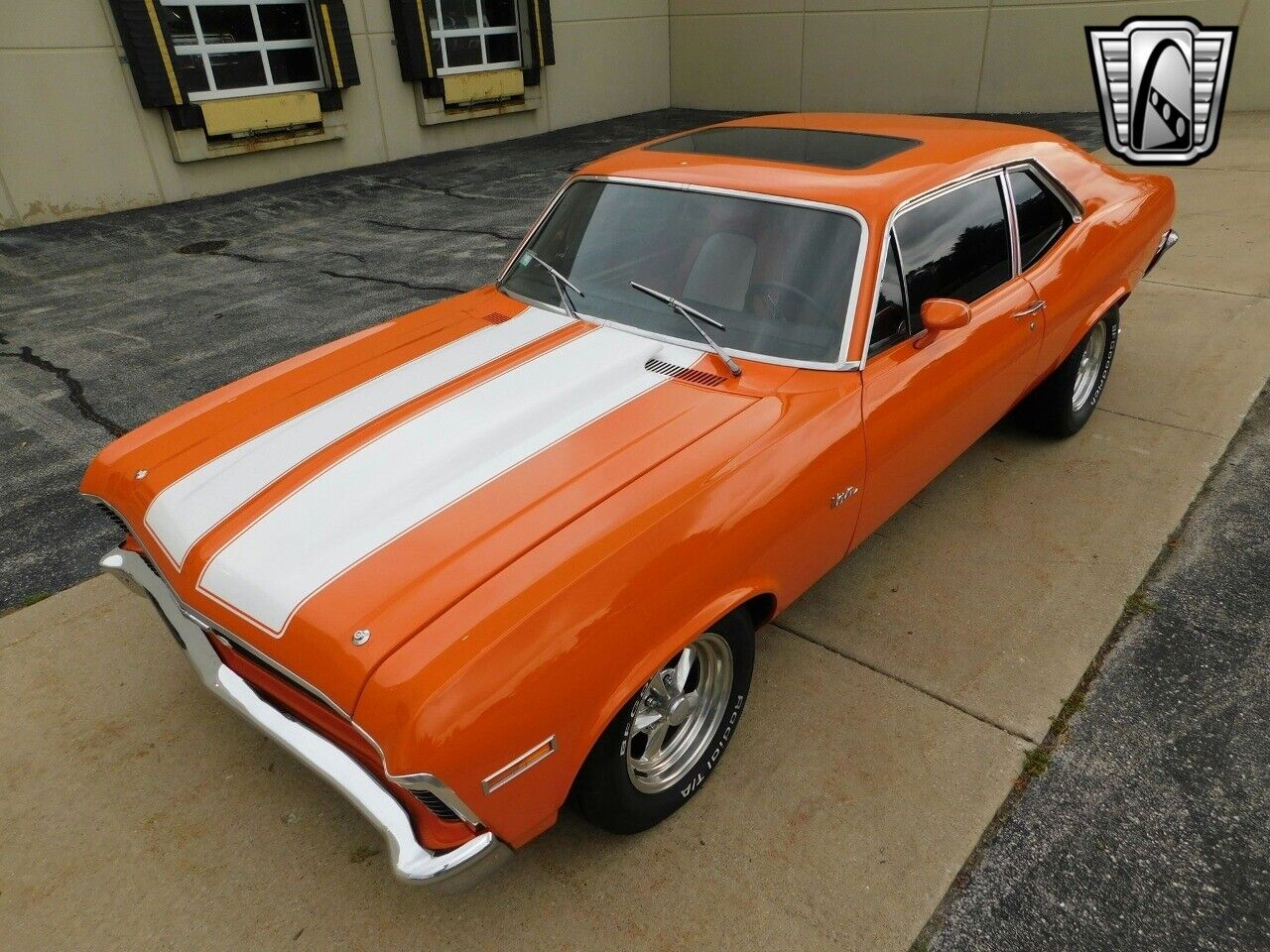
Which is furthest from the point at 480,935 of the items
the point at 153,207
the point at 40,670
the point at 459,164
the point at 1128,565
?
the point at 459,164

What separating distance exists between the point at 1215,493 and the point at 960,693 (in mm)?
1962

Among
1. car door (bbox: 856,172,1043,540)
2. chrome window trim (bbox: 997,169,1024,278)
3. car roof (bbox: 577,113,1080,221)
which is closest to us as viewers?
car door (bbox: 856,172,1043,540)

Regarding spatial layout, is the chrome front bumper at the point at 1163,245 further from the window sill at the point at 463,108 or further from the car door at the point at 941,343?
the window sill at the point at 463,108

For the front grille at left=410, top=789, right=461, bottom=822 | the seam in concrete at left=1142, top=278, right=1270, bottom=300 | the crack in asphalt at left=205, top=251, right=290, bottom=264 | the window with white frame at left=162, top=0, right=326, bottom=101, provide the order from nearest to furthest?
1. the front grille at left=410, top=789, right=461, bottom=822
2. the seam in concrete at left=1142, top=278, right=1270, bottom=300
3. the crack in asphalt at left=205, top=251, right=290, bottom=264
4. the window with white frame at left=162, top=0, right=326, bottom=101

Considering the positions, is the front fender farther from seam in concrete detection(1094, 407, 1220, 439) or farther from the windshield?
seam in concrete detection(1094, 407, 1220, 439)

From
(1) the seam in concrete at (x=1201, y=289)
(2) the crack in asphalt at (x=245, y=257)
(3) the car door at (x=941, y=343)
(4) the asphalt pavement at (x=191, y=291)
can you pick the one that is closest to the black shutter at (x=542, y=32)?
(4) the asphalt pavement at (x=191, y=291)

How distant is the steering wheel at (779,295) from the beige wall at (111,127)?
379 inches

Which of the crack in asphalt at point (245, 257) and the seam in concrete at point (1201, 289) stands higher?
the crack in asphalt at point (245, 257)

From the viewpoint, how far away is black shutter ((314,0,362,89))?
10.6 meters

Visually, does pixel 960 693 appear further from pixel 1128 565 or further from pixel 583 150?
pixel 583 150

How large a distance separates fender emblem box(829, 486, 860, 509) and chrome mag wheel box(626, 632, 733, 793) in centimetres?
56

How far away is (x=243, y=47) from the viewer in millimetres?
10375

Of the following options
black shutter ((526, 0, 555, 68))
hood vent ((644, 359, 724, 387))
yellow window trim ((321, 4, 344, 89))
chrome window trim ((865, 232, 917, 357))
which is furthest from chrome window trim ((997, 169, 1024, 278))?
black shutter ((526, 0, 555, 68))

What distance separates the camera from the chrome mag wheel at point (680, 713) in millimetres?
2338
